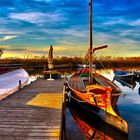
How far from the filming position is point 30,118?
12281 mm

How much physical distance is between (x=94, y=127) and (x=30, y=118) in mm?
4541

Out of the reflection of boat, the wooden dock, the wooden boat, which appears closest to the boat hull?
the wooden boat

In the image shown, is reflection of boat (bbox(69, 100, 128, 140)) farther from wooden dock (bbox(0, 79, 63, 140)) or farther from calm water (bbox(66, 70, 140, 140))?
wooden dock (bbox(0, 79, 63, 140))

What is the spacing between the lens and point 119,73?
4203 centimetres

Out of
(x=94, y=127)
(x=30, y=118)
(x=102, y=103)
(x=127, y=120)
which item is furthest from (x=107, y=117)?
(x=30, y=118)

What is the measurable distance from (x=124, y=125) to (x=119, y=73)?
2827cm

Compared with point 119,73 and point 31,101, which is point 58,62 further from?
point 31,101

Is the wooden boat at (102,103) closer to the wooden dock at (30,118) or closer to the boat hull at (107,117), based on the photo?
the boat hull at (107,117)

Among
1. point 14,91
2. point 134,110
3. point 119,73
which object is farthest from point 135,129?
point 119,73

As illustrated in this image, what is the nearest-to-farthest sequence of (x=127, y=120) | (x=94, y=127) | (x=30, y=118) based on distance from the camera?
(x=30, y=118) → (x=94, y=127) → (x=127, y=120)

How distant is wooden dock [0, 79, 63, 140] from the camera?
1015 cm

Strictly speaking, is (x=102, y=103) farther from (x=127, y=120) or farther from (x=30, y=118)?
(x=30, y=118)

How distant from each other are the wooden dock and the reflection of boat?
177 centimetres

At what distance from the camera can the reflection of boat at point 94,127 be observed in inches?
561
